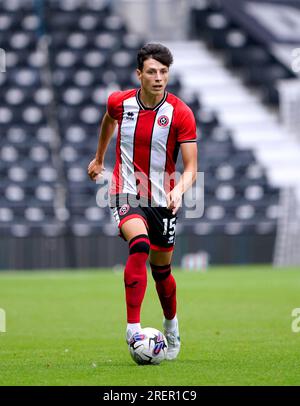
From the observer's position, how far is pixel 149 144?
7.47 metres

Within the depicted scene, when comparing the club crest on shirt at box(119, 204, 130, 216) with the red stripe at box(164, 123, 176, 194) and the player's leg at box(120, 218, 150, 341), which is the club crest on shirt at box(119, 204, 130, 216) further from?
the red stripe at box(164, 123, 176, 194)

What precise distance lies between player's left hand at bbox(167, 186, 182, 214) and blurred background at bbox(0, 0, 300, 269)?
13.5 meters

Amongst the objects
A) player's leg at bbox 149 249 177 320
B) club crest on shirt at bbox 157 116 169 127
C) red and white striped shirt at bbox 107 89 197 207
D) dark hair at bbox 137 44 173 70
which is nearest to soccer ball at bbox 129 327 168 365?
player's leg at bbox 149 249 177 320

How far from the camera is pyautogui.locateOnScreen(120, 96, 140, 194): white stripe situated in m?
7.50

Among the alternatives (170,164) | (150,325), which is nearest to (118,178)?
(170,164)

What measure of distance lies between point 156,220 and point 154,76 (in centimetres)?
92


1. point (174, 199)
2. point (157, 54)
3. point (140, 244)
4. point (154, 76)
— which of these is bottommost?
point (140, 244)

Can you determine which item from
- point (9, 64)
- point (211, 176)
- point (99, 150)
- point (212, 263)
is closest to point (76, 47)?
point (9, 64)

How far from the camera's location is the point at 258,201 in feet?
74.7

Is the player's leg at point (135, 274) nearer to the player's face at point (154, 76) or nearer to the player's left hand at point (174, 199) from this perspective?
the player's left hand at point (174, 199)

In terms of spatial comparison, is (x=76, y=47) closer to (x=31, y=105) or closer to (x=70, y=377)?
(x=31, y=105)

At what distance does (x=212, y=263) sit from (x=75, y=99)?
551 centimetres

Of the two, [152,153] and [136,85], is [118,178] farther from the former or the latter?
[136,85]

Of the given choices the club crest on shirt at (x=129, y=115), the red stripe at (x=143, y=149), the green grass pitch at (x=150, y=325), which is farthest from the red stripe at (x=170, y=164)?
the green grass pitch at (x=150, y=325)
